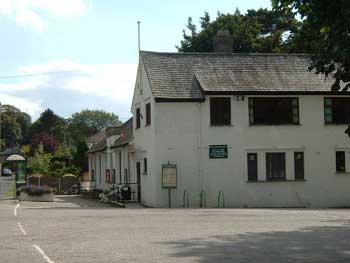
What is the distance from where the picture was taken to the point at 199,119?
34344 millimetres

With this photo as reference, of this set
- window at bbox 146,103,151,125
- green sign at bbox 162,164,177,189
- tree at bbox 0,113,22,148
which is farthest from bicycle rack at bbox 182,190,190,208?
tree at bbox 0,113,22,148

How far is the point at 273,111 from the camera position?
35562 mm

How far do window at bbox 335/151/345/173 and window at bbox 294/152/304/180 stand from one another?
2028 millimetres

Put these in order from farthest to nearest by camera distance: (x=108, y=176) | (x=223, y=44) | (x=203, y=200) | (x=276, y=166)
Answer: (x=108, y=176) < (x=223, y=44) < (x=276, y=166) < (x=203, y=200)

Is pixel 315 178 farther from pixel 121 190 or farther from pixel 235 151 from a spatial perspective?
pixel 121 190

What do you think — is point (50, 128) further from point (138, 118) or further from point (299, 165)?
point (299, 165)

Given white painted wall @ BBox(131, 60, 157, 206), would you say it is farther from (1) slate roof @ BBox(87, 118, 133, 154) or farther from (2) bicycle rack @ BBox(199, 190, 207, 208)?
(1) slate roof @ BBox(87, 118, 133, 154)

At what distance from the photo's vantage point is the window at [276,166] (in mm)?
35094

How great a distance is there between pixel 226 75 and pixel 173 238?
805 inches

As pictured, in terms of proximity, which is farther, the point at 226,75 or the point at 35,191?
the point at 35,191

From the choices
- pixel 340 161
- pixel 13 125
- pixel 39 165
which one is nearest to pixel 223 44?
pixel 340 161

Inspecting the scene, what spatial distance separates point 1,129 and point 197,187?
366 ft

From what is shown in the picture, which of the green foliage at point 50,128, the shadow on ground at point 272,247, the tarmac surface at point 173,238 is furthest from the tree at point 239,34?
the green foliage at point 50,128

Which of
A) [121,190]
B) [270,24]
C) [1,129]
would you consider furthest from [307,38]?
[1,129]
